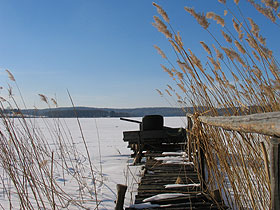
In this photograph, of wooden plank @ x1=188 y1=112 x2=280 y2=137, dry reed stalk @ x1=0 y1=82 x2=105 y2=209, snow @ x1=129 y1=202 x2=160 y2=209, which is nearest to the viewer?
wooden plank @ x1=188 y1=112 x2=280 y2=137

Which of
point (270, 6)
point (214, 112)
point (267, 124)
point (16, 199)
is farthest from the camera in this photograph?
point (16, 199)

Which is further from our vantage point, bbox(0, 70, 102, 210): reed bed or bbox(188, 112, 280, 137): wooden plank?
bbox(0, 70, 102, 210): reed bed

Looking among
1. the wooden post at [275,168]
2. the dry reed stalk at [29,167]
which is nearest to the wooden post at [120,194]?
the dry reed stalk at [29,167]

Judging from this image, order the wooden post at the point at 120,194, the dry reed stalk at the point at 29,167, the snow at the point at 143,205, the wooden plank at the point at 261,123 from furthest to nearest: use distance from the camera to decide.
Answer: the dry reed stalk at the point at 29,167
the snow at the point at 143,205
the wooden post at the point at 120,194
the wooden plank at the point at 261,123

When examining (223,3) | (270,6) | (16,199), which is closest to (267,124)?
(270,6)

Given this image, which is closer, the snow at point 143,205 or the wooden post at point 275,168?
the wooden post at point 275,168

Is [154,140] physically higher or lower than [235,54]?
lower

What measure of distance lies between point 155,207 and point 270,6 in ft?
5.71

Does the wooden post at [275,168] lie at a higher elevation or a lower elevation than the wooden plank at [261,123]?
lower

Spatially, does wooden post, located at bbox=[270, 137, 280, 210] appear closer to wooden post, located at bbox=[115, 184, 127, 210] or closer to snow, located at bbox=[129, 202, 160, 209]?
wooden post, located at bbox=[115, 184, 127, 210]

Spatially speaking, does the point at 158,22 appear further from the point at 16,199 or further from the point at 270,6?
the point at 16,199

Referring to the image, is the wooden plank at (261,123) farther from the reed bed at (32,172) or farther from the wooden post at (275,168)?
the reed bed at (32,172)

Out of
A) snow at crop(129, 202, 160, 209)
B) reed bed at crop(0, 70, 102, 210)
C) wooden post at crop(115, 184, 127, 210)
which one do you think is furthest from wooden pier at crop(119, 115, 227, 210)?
reed bed at crop(0, 70, 102, 210)

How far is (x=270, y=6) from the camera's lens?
1.73 meters
